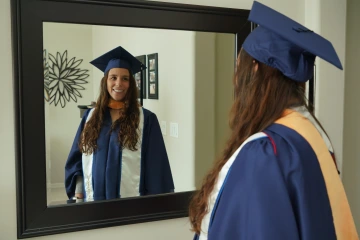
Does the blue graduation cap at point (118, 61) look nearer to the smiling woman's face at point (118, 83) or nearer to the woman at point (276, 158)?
the smiling woman's face at point (118, 83)

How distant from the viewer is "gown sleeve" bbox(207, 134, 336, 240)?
84 centimetres

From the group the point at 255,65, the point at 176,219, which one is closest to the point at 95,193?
the point at 176,219

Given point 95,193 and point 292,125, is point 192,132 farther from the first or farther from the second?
point 292,125

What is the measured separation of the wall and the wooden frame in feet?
3.60

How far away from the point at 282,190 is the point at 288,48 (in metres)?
0.34

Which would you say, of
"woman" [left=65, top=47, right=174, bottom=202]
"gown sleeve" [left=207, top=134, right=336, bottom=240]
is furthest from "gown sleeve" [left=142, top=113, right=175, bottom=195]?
"gown sleeve" [left=207, top=134, right=336, bottom=240]

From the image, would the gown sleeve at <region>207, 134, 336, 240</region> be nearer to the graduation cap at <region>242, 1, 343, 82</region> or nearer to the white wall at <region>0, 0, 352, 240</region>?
the graduation cap at <region>242, 1, 343, 82</region>

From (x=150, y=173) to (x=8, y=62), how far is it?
71 cm

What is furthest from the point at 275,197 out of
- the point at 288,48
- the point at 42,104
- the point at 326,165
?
the point at 42,104

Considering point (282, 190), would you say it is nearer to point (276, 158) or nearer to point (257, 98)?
point (276, 158)

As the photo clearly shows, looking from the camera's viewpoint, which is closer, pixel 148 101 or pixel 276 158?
pixel 276 158

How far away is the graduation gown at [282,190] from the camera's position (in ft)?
2.76

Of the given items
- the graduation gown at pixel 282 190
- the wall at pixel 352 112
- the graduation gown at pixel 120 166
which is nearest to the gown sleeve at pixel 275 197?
the graduation gown at pixel 282 190

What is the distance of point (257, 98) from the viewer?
→ 37.8 inches
